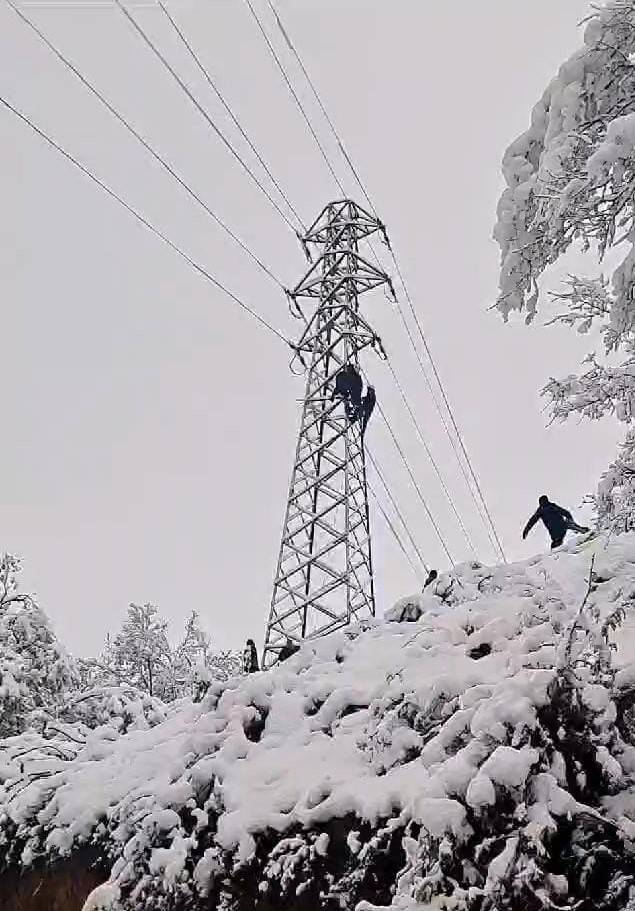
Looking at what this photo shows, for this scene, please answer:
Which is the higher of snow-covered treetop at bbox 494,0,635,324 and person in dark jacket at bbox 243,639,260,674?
snow-covered treetop at bbox 494,0,635,324

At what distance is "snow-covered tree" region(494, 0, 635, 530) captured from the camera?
4.89 m

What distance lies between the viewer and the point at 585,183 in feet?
15.5

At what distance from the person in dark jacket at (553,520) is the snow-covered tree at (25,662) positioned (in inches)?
356

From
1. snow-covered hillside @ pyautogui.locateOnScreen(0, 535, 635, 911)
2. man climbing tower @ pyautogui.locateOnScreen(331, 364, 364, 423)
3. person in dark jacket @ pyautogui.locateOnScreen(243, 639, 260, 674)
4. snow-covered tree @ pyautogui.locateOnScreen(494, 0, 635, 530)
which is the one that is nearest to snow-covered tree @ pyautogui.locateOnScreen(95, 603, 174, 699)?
man climbing tower @ pyautogui.locateOnScreen(331, 364, 364, 423)

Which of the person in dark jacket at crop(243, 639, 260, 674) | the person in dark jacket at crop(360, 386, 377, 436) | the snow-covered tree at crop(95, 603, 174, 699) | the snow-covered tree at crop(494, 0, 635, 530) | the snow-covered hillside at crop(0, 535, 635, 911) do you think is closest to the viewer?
the snow-covered hillside at crop(0, 535, 635, 911)

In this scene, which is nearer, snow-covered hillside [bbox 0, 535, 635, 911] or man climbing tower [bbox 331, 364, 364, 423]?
snow-covered hillside [bbox 0, 535, 635, 911]

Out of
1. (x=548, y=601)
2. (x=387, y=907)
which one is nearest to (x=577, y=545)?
(x=548, y=601)

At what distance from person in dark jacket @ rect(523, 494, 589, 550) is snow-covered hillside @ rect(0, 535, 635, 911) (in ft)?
8.25

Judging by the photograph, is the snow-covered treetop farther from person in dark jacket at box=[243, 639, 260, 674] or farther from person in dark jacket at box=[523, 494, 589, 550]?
person in dark jacket at box=[243, 639, 260, 674]

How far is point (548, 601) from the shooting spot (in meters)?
5.02

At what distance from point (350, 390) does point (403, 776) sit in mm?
7868

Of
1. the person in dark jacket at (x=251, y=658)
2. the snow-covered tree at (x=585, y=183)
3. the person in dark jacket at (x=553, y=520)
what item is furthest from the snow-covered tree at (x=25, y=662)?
the snow-covered tree at (x=585, y=183)

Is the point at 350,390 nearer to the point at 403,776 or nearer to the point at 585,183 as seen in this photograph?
the point at 585,183

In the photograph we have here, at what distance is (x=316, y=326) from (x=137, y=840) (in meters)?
9.26
